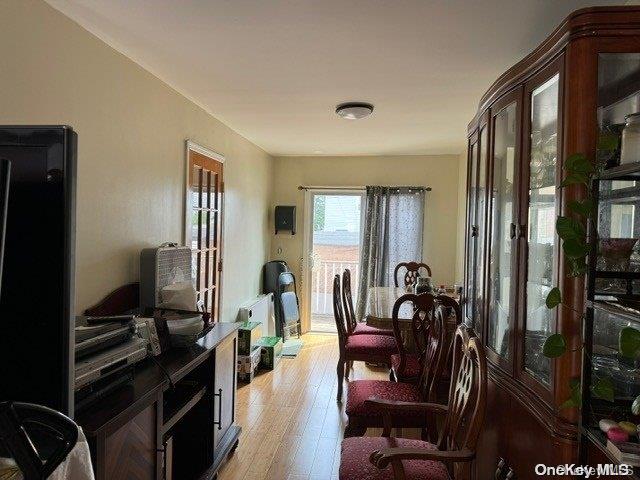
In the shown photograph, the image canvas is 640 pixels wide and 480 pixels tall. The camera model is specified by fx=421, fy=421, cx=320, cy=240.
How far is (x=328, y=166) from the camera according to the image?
5.55m

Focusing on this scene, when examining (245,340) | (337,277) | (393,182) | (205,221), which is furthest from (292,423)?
(393,182)

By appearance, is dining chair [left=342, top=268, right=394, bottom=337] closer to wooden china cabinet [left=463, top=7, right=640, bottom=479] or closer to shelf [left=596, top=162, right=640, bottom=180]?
wooden china cabinet [left=463, top=7, right=640, bottom=479]

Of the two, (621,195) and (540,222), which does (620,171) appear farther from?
(540,222)

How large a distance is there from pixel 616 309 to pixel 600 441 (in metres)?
→ 0.40

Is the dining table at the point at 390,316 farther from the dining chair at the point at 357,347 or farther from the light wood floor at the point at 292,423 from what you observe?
the light wood floor at the point at 292,423

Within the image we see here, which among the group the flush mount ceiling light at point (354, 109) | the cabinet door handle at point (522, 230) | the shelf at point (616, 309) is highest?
the flush mount ceiling light at point (354, 109)

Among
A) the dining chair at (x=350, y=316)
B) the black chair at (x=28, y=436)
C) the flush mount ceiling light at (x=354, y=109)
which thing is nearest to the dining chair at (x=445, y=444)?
the black chair at (x=28, y=436)

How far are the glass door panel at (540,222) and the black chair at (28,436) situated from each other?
1.44m

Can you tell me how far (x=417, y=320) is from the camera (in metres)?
2.66

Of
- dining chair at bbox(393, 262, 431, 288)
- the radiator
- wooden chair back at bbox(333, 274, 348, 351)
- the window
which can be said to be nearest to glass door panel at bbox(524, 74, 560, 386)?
wooden chair back at bbox(333, 274, 348, 351)

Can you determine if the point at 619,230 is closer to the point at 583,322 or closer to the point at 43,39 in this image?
the point at 583,322

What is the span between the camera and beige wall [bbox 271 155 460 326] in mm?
5285

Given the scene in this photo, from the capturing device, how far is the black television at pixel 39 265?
3.14 feet

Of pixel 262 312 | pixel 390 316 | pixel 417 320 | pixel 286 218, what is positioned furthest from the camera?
pixel 286 218
